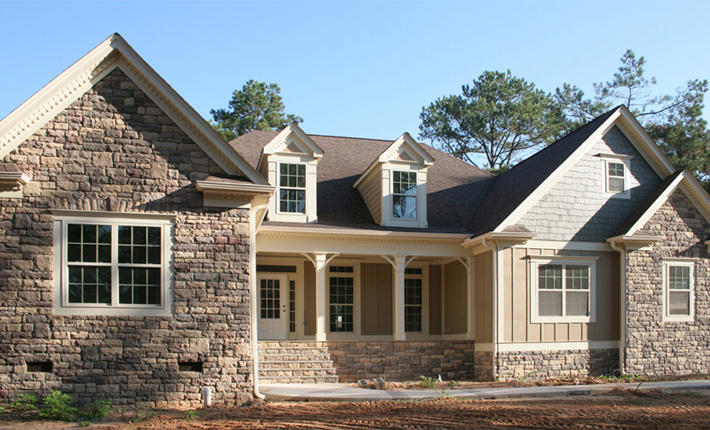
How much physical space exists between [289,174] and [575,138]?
7.24 meters

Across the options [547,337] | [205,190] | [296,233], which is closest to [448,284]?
[547,337]

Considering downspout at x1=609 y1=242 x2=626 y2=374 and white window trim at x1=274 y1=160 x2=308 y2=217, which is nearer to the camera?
downspout at x1=609 y1=242 x2=626 y2=374

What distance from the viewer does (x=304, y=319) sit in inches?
730

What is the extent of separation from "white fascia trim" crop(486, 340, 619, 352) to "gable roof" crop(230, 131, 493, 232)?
3.27m

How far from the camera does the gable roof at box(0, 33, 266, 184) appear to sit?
1176 cm

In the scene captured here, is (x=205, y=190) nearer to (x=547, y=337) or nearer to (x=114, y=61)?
(x=114, y=61)

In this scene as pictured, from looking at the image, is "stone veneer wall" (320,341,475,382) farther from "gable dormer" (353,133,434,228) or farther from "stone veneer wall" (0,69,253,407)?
"stone veneer wall" (0,69,253,407)

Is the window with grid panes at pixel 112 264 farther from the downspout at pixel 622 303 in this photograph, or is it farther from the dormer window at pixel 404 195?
the downspout at pixel 622 303

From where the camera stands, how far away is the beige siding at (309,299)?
18484 millimetres

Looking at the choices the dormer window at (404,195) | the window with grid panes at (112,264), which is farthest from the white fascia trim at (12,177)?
the dormer window at (404,195)

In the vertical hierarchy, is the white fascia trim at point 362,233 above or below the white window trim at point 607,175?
below

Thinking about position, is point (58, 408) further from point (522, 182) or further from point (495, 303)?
point (522, 182)

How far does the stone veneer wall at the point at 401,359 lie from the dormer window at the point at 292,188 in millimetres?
3452

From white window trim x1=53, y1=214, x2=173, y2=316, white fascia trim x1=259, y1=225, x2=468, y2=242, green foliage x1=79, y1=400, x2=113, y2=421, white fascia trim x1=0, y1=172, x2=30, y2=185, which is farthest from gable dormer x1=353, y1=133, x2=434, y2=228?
white fascia trim x1=0, y1=172, x2=30, y2=185
